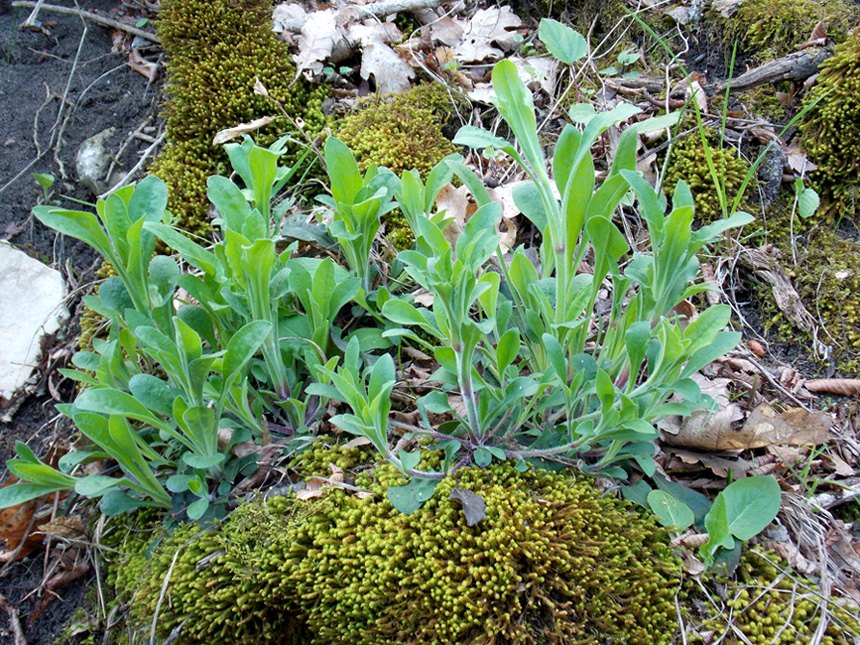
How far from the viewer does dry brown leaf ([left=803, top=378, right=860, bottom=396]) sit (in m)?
1.89

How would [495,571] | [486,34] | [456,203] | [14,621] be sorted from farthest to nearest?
[486,34], [456,203], [14,621], [495,571]

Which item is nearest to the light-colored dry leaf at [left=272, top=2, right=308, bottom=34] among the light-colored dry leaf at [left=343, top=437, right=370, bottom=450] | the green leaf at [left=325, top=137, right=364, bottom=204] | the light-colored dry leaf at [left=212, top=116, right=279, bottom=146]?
the light-colored dry leaf at [left=212, top=116, right=279, bottom=146]

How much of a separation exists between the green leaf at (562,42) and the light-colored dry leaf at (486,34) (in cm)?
122

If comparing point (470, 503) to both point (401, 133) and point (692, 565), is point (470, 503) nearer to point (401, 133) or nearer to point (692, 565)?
point (692, 565)

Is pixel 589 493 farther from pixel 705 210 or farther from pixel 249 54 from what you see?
pixel 249 54

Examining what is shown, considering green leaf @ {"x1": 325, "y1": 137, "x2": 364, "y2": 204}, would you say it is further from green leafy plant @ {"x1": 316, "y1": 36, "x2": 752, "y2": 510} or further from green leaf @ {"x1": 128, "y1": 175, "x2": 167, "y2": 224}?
green leaf @ {"x1": 128, "y1": 175, "x2": 167, "y2": 224}

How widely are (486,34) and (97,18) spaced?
2301mm

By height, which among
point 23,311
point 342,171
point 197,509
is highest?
point 342,171

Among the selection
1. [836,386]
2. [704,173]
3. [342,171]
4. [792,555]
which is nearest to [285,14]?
[342,171]

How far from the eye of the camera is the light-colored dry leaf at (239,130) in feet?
8.20

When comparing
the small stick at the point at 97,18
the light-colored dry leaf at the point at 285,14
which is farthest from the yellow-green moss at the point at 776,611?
the small stick at the point at 97,18

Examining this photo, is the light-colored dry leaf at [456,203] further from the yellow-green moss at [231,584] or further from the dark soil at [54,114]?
the dark soil at [54,114]

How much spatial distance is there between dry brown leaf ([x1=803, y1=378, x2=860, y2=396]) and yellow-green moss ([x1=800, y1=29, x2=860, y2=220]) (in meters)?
0.76

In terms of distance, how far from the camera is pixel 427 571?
1.34 metres
